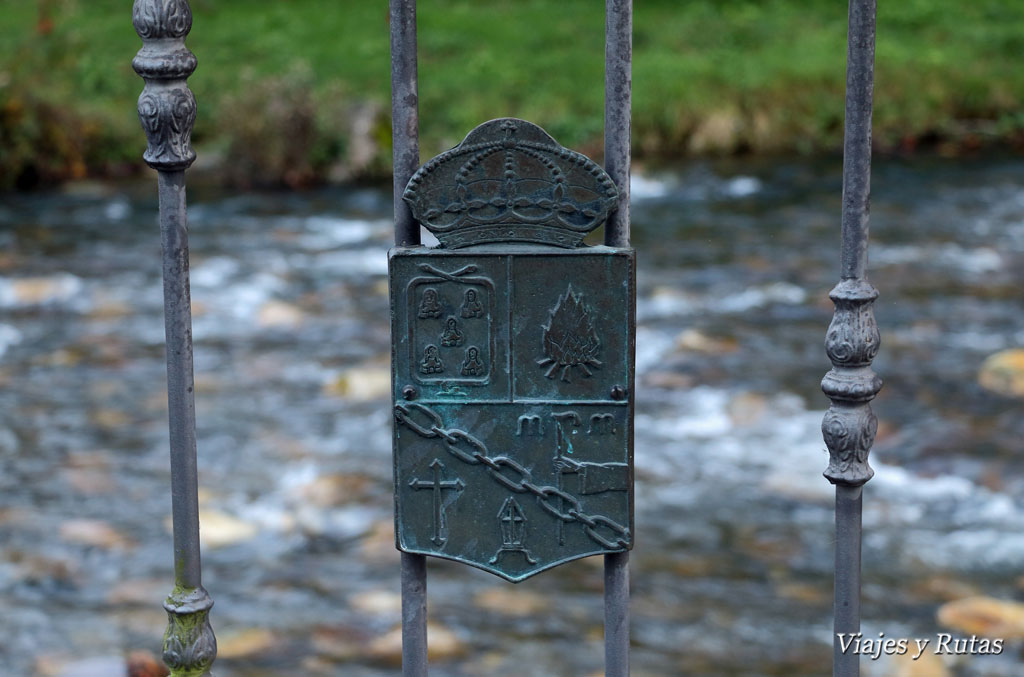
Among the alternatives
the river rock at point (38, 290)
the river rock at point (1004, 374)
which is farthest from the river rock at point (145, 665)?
the river rock at point (38, 290)

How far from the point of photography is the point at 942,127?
10.8 meters

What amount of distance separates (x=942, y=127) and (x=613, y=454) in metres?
9.80

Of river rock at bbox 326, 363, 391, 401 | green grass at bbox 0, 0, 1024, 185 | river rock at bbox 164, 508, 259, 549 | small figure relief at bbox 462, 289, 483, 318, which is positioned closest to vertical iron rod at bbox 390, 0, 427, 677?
small figure relief at bbox 462, 289, 483, 318

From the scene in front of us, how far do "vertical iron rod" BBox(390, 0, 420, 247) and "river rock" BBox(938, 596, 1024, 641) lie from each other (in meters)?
2.99

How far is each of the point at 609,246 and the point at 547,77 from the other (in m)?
10.3

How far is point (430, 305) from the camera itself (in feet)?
5.85

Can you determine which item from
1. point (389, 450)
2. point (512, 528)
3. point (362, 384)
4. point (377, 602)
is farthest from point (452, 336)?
point (362, 384)

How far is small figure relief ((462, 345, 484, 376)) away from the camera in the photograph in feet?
5.89

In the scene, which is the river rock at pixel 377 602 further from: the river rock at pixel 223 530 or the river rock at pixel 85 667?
the river rock at pixel 85 667

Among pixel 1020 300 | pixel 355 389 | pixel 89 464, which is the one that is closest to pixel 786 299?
pixel 1020 300

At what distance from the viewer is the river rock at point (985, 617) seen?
3.99 m

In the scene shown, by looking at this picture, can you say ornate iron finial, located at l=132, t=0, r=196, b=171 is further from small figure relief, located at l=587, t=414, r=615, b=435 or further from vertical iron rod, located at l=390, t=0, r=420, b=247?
small figure relief, located at l=587, t=414, r=615, b=435

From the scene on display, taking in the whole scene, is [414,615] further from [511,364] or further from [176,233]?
[176,233]

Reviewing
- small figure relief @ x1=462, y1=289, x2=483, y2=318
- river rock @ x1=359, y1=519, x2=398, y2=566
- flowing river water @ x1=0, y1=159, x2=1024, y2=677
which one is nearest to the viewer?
small figure relief @ x1=462, y1=289, x2=483, y2=318
